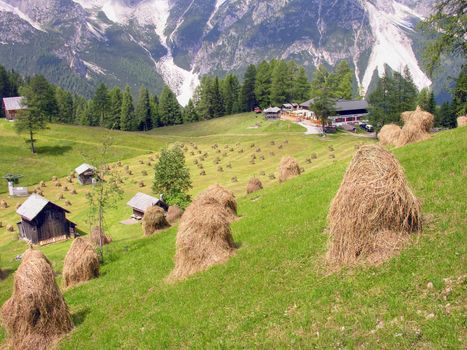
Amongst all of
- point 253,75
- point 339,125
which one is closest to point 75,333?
point 339,125

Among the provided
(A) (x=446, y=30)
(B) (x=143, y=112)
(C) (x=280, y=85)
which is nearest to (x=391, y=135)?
(A) (x=446, y=30)

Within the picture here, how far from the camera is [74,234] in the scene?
181 feet

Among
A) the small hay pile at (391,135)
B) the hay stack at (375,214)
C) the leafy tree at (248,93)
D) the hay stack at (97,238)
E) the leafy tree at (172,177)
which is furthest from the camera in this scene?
the leafy tree at (248,93)

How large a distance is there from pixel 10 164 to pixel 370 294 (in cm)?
9072

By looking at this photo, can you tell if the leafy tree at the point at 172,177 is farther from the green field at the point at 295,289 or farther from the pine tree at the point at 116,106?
the pine tree at the point at 116,106

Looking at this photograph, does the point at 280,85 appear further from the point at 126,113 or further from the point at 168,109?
the point at 126,113

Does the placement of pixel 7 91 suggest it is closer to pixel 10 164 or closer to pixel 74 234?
pixel 10 164

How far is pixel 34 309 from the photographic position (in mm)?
17969

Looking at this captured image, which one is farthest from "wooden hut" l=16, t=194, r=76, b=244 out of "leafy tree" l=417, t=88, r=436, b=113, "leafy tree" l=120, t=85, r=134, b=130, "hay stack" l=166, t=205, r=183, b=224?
"leafy tree" l=120, t=85, r=134, b=130

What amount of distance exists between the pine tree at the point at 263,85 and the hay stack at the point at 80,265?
11900 centimetres

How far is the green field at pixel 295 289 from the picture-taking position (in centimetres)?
1145

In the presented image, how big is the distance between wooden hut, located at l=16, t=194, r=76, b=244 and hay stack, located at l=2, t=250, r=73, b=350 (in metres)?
36.9

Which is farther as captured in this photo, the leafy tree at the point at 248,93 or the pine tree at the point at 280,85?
the leafy tree at the point at 248,93

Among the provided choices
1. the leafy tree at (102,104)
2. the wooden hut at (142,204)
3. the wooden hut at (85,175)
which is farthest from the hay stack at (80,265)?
the leafy tree at (102,104)
